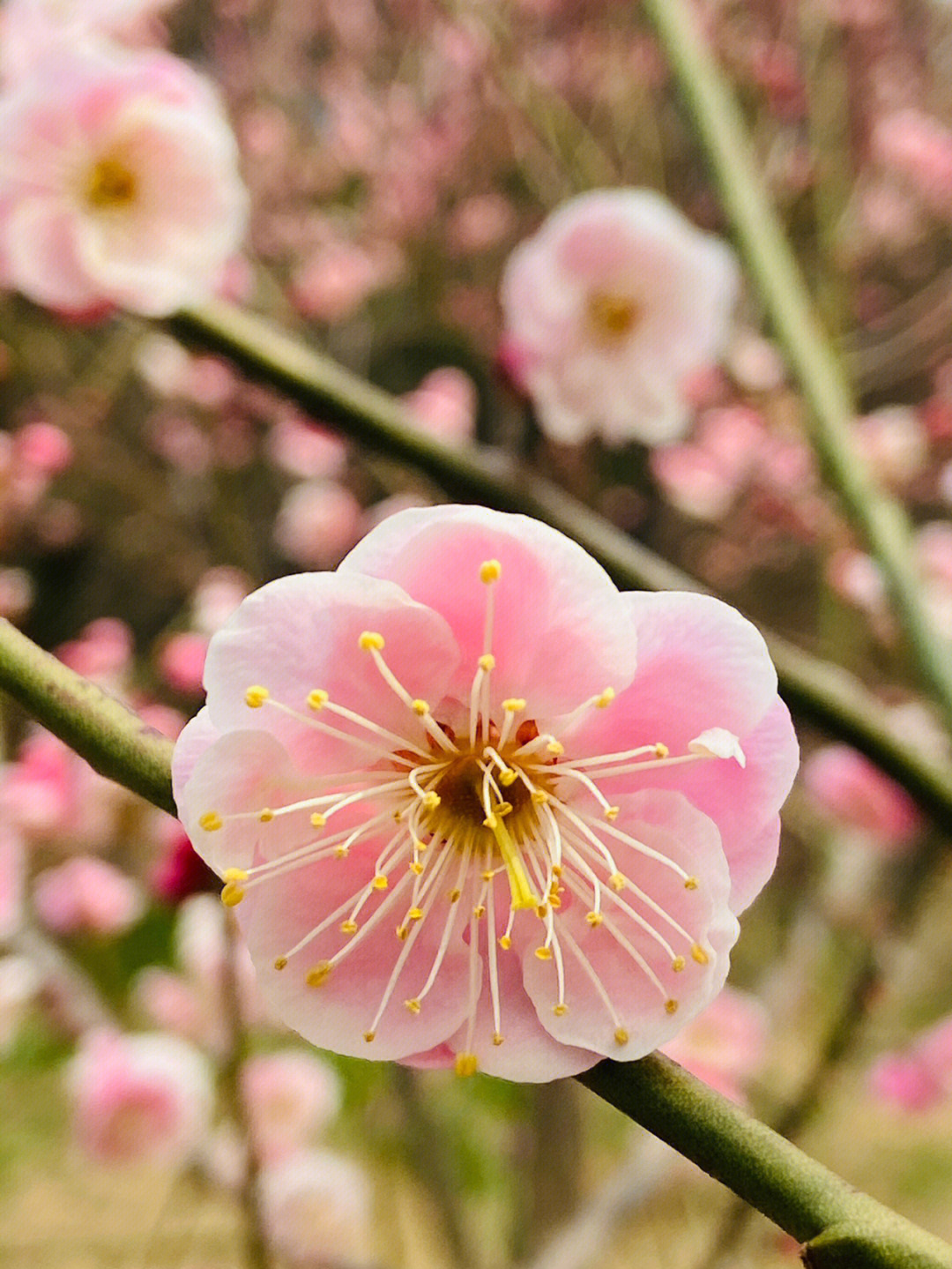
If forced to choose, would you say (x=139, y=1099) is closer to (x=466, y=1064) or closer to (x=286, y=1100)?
(x=286, y=1100)

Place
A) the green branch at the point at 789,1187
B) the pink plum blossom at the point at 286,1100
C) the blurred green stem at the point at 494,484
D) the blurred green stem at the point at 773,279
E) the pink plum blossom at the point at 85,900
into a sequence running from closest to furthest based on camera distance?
the green branch at the point at 789,1187 < the blurred green stem at the point at 494,484 < the blurred green stem at the point at 773,279 < the pink plum blossom at the point at 85,900 < the pink plum blossom at the point at 286,1100

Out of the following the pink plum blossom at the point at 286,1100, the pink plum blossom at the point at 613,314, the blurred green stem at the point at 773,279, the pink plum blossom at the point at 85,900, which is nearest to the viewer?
the blurred green stem at the point at 773,279

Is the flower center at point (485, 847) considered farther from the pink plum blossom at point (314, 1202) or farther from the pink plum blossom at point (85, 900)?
the pink plum blossom at point (314, 1202)

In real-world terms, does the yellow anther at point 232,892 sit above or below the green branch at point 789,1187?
A: below

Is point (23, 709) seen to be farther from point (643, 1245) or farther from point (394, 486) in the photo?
point (643, 1245)

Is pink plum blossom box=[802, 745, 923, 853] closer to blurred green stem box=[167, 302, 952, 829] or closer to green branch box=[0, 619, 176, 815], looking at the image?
blurred green stem box=[167, 302, 952, 829]

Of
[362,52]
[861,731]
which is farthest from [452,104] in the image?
[861,731]

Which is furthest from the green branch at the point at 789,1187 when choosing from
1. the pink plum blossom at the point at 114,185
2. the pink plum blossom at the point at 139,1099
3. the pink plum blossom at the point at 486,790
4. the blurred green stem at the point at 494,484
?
the pink plum blossom at the point at 139,1099

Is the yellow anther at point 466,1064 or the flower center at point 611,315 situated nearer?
the yellow anther at point 466,1064
